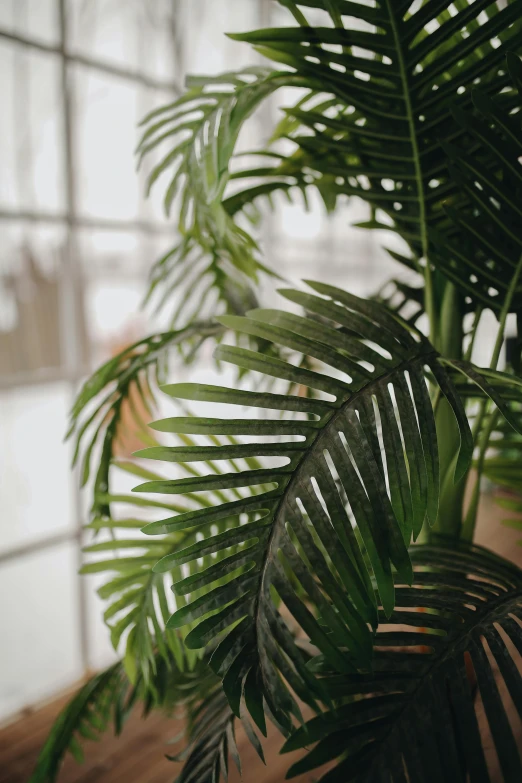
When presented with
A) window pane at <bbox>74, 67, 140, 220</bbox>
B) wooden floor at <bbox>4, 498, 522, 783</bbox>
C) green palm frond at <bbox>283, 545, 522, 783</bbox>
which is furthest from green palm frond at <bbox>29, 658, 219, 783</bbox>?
window pane at <bbox>74, 67, 140, 220</bbox>

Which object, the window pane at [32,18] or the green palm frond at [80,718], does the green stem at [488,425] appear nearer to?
A: the green palm frond at [80,718]

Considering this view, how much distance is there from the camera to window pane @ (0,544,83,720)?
190cm

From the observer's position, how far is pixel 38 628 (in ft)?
6.48

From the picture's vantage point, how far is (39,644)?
1.98 meters

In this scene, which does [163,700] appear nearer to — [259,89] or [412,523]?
[412,523]

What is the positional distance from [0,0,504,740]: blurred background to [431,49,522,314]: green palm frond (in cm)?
140

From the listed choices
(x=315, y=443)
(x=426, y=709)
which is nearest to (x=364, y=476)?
(x=315, y=443)

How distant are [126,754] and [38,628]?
1.65 ft

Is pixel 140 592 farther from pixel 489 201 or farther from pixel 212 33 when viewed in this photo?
pixel 212 33

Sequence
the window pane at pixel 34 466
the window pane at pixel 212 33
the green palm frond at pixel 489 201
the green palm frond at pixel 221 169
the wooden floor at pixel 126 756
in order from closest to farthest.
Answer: the green palm frond at pixel 489 201 → the green palm frond at pixel 221 169 → the wooden floor at pixel 126 756 → the window pane at pixel 34 466 → the window pane at pixel 212 33

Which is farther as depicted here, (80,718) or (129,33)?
(129,33)

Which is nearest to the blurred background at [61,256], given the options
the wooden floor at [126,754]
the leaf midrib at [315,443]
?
the wooden floor at [126,754]

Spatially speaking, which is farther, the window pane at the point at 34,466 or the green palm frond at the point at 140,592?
the window pane at the point at 34,466

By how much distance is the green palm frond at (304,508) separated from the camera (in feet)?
1.73
